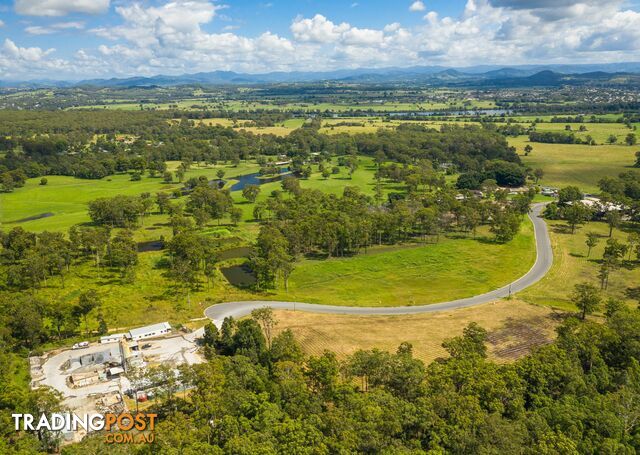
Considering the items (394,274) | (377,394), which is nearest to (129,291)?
(394,274)

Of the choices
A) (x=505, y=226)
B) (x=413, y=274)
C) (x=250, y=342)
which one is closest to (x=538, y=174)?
(x=505, y=226)

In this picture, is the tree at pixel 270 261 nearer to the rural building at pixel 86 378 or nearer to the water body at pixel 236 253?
the water body at pixel 236 253

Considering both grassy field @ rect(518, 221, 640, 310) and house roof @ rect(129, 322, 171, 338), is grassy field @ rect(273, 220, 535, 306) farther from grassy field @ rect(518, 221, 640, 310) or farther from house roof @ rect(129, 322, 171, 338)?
house roof @ rect(129, 322, 171, 338)

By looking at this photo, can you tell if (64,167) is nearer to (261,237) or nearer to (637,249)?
(261,237)

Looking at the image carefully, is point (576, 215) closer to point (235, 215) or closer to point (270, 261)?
point (270, 261)

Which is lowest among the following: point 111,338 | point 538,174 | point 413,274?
point 413,274

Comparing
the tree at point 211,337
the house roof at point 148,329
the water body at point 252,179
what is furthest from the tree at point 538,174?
A: the house roof at point 148,329

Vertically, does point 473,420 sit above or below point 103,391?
above
